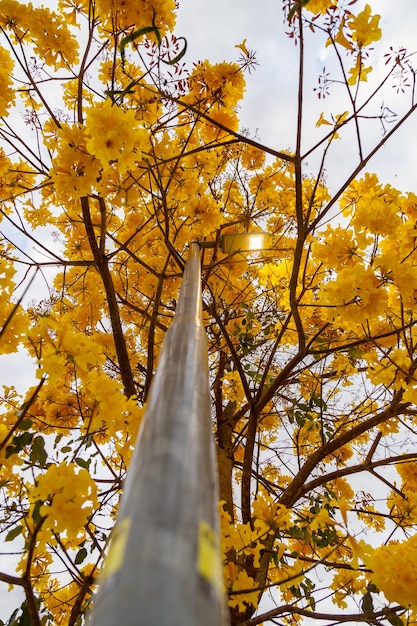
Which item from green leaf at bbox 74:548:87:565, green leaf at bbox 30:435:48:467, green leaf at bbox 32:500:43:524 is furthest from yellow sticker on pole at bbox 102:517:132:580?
green leaf at bbox 74:548:87:565

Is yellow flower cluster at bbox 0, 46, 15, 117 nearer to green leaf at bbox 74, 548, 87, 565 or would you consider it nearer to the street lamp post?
green leaf at bbox 74, 548, 87, 565

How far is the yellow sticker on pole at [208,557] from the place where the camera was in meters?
0.44

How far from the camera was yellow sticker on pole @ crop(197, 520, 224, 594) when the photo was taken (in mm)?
435

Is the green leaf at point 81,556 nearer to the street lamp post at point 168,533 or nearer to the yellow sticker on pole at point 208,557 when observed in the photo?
the street lamp post at point 168,533

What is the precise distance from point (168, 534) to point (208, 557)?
5 centimetres

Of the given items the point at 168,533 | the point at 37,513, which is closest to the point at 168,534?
the point at 168,533

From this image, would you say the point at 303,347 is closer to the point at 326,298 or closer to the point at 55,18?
the point at 326,298

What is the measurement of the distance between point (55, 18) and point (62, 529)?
10.8ft

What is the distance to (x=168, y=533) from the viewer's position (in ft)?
1.44

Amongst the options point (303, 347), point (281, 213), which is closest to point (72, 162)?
point (303, 347)

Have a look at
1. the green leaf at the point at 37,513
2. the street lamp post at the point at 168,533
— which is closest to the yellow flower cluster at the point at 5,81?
the green leaf at the point at 37,513

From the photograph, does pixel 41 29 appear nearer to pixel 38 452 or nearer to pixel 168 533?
pixel 38 452

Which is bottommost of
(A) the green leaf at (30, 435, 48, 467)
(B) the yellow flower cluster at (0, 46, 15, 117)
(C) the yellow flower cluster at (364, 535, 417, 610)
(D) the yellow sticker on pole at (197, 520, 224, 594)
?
(D) the yellow sticker on pole at (197, 520, 224, 594)

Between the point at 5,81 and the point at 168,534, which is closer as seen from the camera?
the point at 168,534
